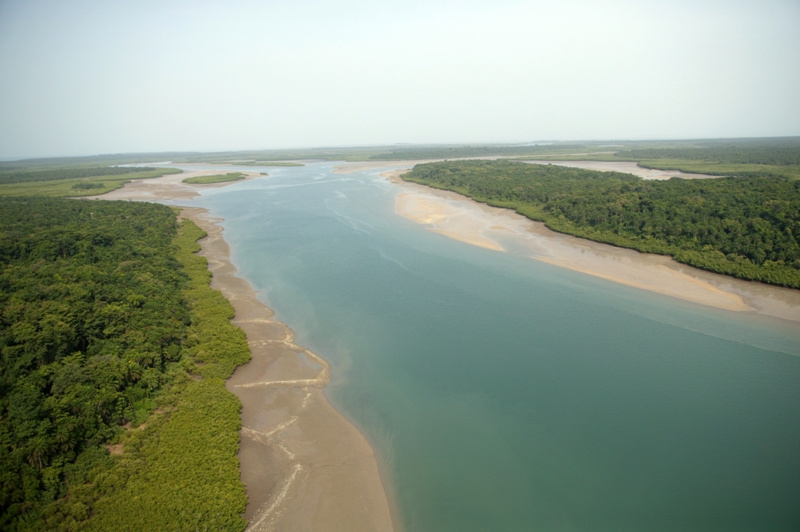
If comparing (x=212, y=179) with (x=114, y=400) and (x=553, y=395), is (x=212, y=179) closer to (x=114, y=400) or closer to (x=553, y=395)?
(x=114, y=400)

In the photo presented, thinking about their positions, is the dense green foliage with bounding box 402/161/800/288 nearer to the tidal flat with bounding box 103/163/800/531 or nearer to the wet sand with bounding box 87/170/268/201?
the tidal flat with bounding box 103/163/800/531

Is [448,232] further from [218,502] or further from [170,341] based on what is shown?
[218,502]

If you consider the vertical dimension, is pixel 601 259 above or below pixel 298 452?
above

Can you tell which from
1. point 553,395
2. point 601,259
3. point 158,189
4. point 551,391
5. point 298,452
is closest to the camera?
point 298,452

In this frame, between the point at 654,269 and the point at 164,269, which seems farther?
the point at 654,269

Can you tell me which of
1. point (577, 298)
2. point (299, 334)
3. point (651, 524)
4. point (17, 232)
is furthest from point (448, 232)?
point (17, 232)

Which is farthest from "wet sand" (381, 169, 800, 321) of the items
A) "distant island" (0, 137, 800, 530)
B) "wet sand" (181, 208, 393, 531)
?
"wet sand" (181, 208, 393, 531)

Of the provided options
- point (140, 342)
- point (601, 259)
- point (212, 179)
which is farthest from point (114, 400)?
point (212, 179)
